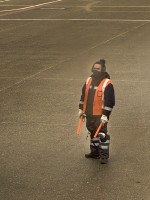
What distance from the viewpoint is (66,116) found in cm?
1298

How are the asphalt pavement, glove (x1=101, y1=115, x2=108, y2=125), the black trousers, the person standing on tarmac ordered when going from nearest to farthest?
the asphalt pavement, glove (x1=101, y1=115, x2=108, y2=125), the person standing on tarmac, the black trousers

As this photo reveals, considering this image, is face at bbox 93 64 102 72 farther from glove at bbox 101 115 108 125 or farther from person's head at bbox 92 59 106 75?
glove at bbox 101 115 108 125

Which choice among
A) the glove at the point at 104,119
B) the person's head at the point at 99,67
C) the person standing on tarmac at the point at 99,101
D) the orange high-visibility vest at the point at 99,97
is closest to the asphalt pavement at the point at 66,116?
the person standing on tarmac at the point at 99,101

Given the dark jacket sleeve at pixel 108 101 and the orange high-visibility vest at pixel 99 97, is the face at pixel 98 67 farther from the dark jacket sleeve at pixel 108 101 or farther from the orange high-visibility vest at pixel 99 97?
the dark jacket sleeve at pixel 108 101

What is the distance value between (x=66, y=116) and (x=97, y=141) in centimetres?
309

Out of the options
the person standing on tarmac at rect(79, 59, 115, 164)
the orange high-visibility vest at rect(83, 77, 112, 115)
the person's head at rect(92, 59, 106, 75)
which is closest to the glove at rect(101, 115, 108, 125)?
the person standing on tarmac at rect(79, 59, 115, 164)

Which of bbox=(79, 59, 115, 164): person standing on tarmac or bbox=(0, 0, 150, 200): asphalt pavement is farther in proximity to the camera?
bbox=(79, 59, 115, 164): person standing on tarmac

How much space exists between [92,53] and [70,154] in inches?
490

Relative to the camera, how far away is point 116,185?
8.77 m

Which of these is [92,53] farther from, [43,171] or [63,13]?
[63,13]

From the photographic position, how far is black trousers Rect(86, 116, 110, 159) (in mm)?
9758

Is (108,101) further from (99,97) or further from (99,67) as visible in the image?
(99,67)

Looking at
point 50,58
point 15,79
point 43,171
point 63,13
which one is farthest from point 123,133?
point 63,13

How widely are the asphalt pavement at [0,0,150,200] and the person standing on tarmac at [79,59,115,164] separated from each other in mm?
398
